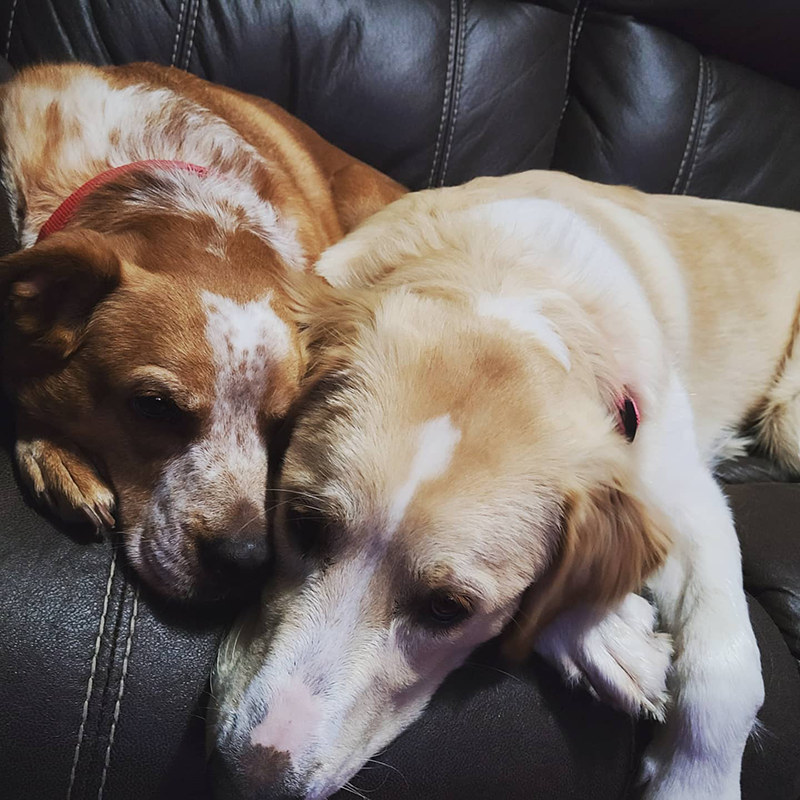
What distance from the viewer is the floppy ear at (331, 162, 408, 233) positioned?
2.03m

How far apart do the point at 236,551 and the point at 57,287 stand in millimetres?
516

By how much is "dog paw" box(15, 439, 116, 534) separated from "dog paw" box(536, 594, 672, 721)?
2.32 ft

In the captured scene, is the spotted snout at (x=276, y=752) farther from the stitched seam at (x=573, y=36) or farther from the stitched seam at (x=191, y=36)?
the stitched seam at (x=573, y=36)

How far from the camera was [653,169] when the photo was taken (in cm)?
256

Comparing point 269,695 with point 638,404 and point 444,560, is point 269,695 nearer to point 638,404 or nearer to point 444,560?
point 444,560

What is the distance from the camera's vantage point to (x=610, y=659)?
1138mm

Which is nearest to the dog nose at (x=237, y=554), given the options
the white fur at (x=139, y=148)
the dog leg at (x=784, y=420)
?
the white fur at (x=139, y=148)

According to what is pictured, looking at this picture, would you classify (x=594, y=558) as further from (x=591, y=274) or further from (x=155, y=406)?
(x=155, y=406)

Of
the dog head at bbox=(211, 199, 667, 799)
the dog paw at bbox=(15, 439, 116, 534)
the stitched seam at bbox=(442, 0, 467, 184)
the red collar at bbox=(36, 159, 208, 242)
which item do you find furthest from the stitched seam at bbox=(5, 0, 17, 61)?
the dog head at bbox=(211, 199, 667, 799)

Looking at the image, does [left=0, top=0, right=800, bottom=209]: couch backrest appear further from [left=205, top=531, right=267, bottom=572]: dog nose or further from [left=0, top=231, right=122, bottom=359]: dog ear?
[left=205, top=531, right=267, bottom=572]: dog nose

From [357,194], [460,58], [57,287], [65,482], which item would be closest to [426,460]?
[65,482]

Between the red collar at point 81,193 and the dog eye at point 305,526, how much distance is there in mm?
735

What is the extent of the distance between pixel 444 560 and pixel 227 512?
15.1 inches

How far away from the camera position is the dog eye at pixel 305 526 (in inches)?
41.0
